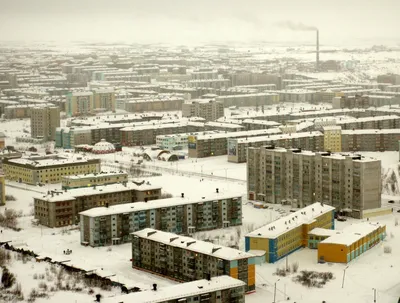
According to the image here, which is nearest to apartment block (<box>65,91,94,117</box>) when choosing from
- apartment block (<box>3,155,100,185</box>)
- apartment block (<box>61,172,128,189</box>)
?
apartment block (<box>3,155,100,185</box>)

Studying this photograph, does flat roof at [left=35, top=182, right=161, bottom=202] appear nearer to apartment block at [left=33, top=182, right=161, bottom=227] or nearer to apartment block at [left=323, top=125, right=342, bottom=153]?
apartment block at [left=33, top=182, right=161, bottom=227]

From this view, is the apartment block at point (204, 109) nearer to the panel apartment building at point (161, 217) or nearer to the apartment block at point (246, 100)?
the apartment block at point (246, 100)

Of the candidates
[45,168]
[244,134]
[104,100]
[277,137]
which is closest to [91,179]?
[45,168]

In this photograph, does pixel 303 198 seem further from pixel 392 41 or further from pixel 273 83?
pixel 392 41

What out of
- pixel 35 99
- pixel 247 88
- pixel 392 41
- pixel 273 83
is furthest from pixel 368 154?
pixel 392 41

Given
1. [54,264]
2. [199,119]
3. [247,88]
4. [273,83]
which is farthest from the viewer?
[273,83]

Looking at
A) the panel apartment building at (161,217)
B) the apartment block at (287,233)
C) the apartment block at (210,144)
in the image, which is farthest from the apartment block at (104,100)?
the apartment block at (287,233)

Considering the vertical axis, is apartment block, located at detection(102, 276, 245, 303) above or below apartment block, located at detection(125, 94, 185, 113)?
above
